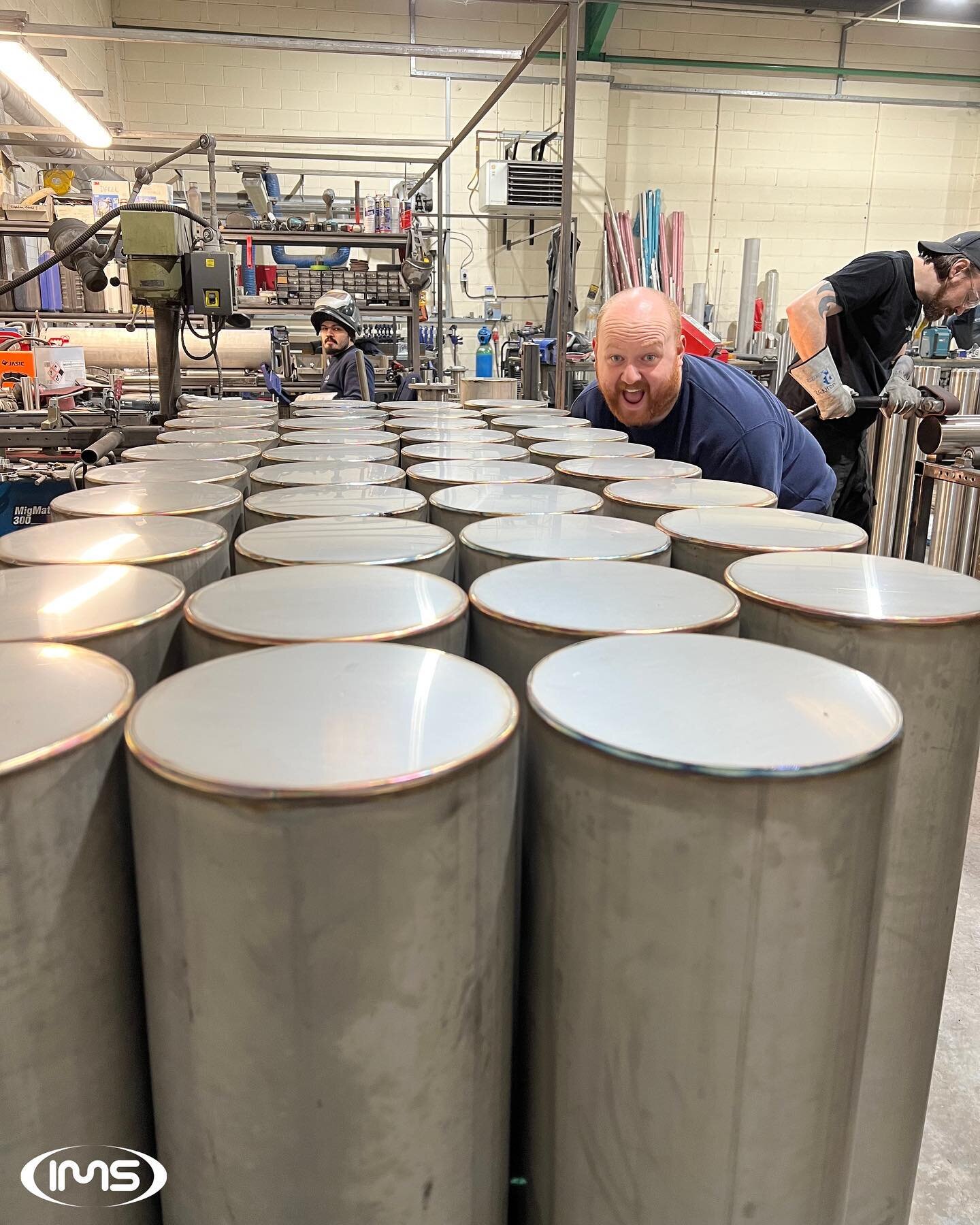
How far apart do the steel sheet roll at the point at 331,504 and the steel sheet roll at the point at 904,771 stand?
394 millimetres

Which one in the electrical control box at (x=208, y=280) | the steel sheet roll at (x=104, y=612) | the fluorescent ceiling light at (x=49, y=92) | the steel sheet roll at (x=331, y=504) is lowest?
the steel sheet roll at (x=104, y=612)

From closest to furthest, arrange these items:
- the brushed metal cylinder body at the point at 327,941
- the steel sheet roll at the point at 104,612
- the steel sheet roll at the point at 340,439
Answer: the brushed metal cylinder body at the point at 327,941 < the steel sheet roll at the point at 104,612 < the steel sheet roll at the point at 340,439

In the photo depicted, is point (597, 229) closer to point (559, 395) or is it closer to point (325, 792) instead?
point (559, 395)

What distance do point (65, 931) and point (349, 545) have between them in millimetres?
435

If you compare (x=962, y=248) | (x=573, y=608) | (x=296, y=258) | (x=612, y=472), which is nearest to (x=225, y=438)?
(x=612, y=472)

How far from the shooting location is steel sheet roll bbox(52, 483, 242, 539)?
3.04 feet

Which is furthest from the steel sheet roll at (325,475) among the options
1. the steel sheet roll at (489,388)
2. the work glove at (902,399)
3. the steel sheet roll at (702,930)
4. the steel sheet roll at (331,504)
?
the steel sheet roll at (489,388)

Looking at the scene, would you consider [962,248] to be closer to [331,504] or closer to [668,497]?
[668,497]

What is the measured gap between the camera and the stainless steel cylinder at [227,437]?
151 centimetres

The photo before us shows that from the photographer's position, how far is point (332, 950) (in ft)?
1.33

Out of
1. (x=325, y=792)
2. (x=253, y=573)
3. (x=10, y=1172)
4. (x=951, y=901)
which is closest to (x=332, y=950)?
(x=325, y=792)

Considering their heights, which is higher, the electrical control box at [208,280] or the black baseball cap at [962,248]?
the black baseball cap at [962,248]

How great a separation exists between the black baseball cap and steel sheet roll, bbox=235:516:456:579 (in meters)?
2.39

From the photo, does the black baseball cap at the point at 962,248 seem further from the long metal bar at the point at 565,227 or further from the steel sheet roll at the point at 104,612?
the steel sheet roll at the point at 104,612
